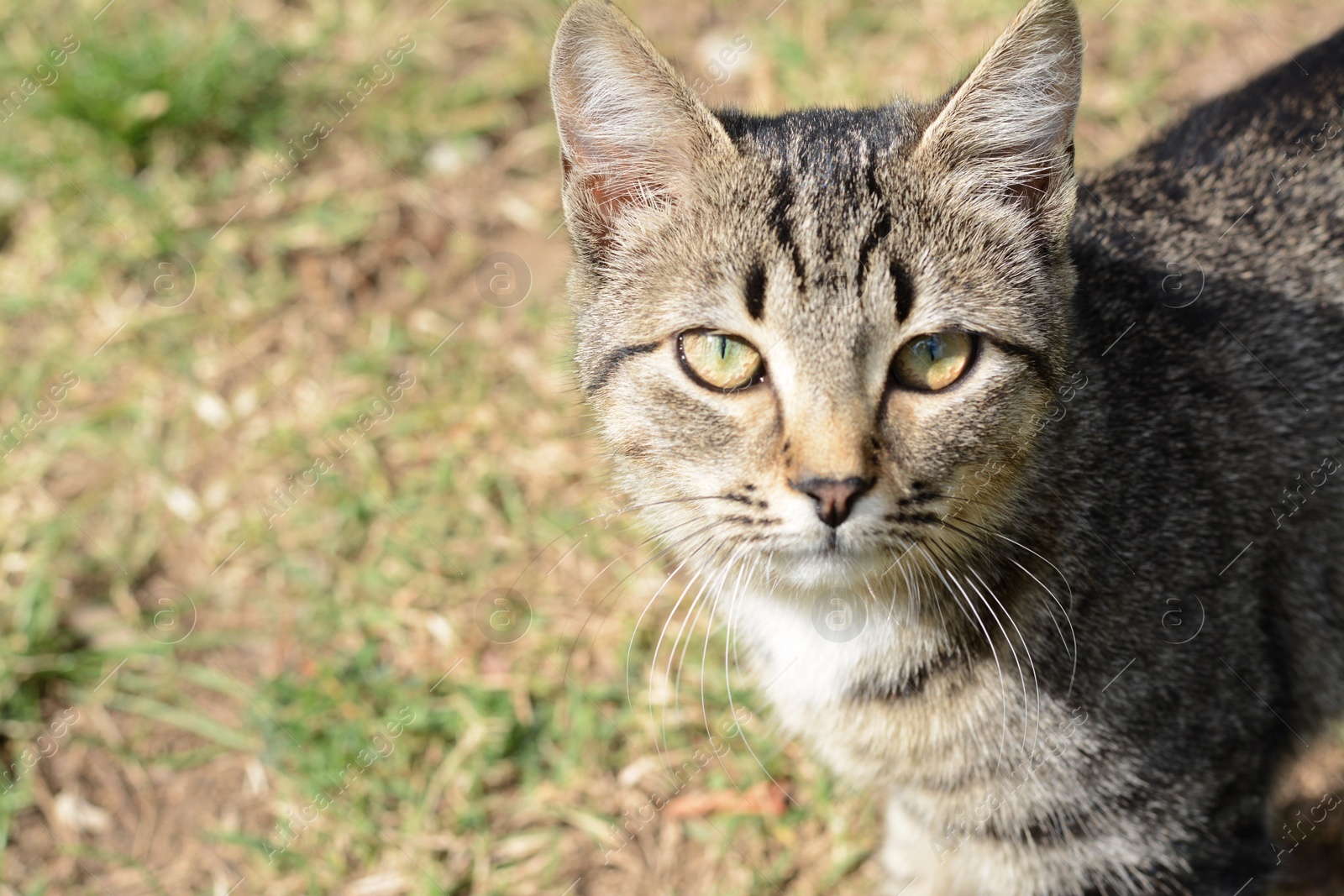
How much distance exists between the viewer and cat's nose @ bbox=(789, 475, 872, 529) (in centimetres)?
199

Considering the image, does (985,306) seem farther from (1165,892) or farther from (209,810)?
(209,810)

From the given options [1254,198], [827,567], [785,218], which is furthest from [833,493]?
[1254,198]

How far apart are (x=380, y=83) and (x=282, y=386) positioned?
59.4 inches

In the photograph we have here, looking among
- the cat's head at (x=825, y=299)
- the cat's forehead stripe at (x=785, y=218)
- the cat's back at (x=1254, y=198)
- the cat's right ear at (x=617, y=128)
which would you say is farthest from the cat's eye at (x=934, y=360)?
the cat's back at (x=1254, y=198)

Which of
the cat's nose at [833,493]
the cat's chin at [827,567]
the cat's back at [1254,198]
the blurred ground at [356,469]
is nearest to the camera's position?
the cat's nose at [833,493]

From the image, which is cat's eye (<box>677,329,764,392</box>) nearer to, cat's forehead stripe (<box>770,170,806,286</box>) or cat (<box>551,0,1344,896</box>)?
cat (<box>551,0,1344,896</box>)

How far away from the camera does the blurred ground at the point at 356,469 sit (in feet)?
10.8

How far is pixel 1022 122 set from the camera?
2.28 meters

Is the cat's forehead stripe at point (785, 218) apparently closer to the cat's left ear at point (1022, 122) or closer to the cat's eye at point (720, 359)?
the cat's eye at point (720, 359)

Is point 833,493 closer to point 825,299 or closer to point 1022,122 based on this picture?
point 825,299

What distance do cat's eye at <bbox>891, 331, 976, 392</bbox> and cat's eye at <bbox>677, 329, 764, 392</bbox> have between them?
0.28 m

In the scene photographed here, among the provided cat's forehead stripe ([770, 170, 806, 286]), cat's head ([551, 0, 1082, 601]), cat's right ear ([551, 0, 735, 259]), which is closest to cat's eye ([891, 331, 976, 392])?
cat's head ([551, 0, 1082, 601])

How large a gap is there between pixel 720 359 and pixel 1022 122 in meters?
0.80

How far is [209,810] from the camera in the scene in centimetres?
336
